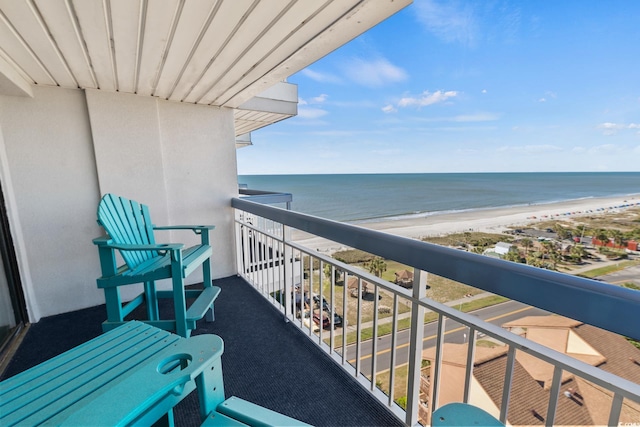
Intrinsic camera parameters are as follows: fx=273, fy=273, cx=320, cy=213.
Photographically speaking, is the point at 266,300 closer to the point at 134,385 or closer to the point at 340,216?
the point at 134,385

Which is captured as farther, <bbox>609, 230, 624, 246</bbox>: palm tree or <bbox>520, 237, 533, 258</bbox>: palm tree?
<bbox>609, 230, 624, 246</bbox>: palm tree

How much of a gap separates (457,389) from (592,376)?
2.04m

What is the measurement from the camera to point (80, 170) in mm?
2488

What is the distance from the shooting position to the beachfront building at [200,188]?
1099mm

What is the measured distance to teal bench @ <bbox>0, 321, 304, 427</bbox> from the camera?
2.15 ft

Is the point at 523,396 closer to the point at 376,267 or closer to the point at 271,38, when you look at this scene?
the point at 271,38

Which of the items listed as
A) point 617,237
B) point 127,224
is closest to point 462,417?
point 127,224

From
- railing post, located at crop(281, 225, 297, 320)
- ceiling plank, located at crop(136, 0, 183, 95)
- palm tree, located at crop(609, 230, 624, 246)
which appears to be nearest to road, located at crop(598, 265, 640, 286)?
palm tree, located at crop(609, 230, 624, 246)

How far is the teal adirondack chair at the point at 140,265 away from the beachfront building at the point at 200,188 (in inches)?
16.0

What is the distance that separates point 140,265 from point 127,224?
38cm

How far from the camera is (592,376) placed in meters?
0.68

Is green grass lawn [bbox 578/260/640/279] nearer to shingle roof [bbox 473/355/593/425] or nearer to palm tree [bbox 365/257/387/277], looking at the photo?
palm tree [bbox 365/257/387/277]

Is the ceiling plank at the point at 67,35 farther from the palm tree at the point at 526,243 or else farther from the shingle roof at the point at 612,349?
the palm tree at the point at 526,243

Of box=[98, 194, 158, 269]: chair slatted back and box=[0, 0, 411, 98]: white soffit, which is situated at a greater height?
box=[0, 0, 411, 98]: white soffit
